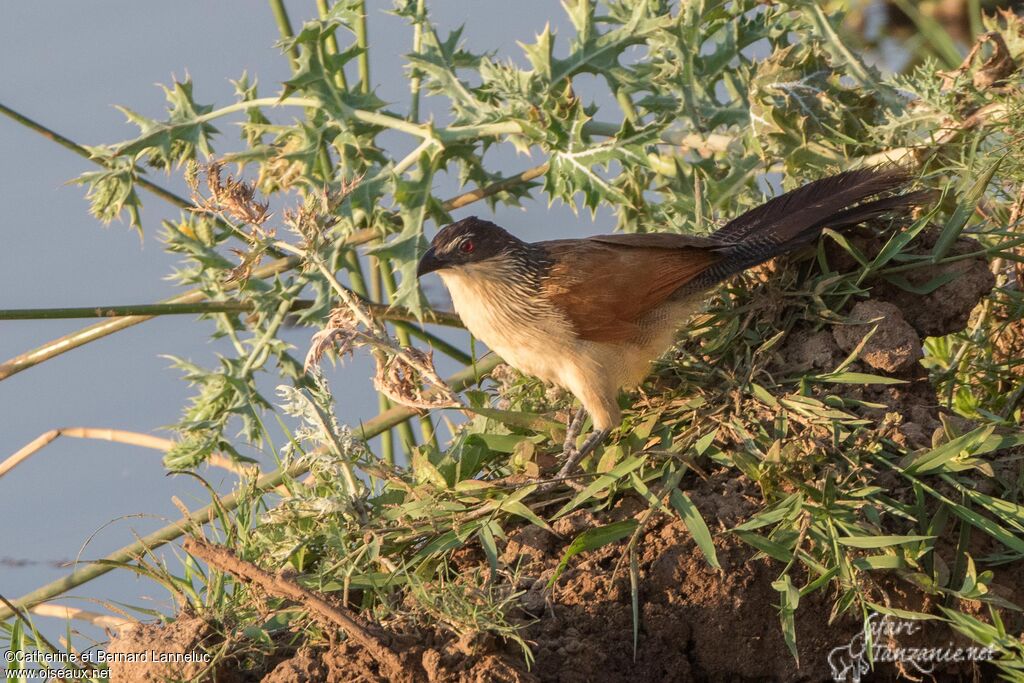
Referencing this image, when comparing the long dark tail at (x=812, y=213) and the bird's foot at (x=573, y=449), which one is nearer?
the bird's foot at (x=573, y=449)

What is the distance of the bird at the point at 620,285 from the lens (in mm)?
3385

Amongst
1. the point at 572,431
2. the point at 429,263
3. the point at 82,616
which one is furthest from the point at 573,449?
the point at 82,616

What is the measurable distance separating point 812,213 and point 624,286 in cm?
61

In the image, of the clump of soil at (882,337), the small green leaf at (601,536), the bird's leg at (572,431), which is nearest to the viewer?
the small green leaf at (601,536)

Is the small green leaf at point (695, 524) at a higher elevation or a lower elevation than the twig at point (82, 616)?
lower

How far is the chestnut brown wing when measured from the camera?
3459mm

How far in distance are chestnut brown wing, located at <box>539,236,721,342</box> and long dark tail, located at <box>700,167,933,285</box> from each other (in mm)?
75

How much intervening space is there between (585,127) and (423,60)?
0.73m

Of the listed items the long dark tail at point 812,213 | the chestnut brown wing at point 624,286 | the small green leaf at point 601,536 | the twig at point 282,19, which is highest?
the twig at point 282,19

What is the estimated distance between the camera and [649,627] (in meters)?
2.69

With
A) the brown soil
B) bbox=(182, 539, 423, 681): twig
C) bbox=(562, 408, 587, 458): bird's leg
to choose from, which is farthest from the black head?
bbox=(182, 539, 423, 681): twig

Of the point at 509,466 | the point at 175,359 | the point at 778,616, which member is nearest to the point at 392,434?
the point at 175,359

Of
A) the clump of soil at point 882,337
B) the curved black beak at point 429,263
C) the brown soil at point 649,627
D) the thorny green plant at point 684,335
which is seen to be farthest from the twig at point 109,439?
the clump of soil at point 882,337

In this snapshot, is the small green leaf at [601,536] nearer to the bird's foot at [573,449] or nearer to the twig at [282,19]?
the bird's foot at [573,449]
